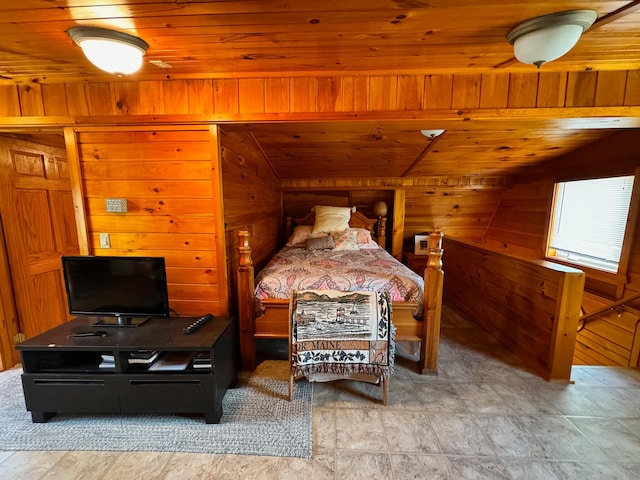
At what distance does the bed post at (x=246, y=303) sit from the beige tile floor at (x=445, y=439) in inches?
24.5

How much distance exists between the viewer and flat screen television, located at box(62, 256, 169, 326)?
1760 mm

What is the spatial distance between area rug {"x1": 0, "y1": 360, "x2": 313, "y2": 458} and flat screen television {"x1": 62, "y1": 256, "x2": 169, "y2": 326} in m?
0.61

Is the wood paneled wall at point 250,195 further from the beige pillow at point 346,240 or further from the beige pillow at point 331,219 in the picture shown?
the beige pillow at point 346,240

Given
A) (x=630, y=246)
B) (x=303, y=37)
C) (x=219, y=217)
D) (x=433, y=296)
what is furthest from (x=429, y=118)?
(x=630, y=246)

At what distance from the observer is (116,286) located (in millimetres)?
1785

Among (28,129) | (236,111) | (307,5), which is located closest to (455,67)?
(307,5)

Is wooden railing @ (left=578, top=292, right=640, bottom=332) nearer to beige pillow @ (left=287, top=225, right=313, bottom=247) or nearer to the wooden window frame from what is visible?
the wooden window frame

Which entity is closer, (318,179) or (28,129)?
(28,129)

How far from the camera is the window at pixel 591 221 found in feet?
9.03

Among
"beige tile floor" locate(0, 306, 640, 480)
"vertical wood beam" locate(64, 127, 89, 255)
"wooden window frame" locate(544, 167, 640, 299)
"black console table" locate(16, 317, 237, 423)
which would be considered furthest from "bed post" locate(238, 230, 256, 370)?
"wooden window frame" locate(544, 167, 640, 299)

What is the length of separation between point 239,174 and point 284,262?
924 mm

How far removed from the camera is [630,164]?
8.55 ft

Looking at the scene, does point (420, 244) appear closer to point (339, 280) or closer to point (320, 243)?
point (320, 243)

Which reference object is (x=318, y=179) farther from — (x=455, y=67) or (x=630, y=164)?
(x=630, y=164)
